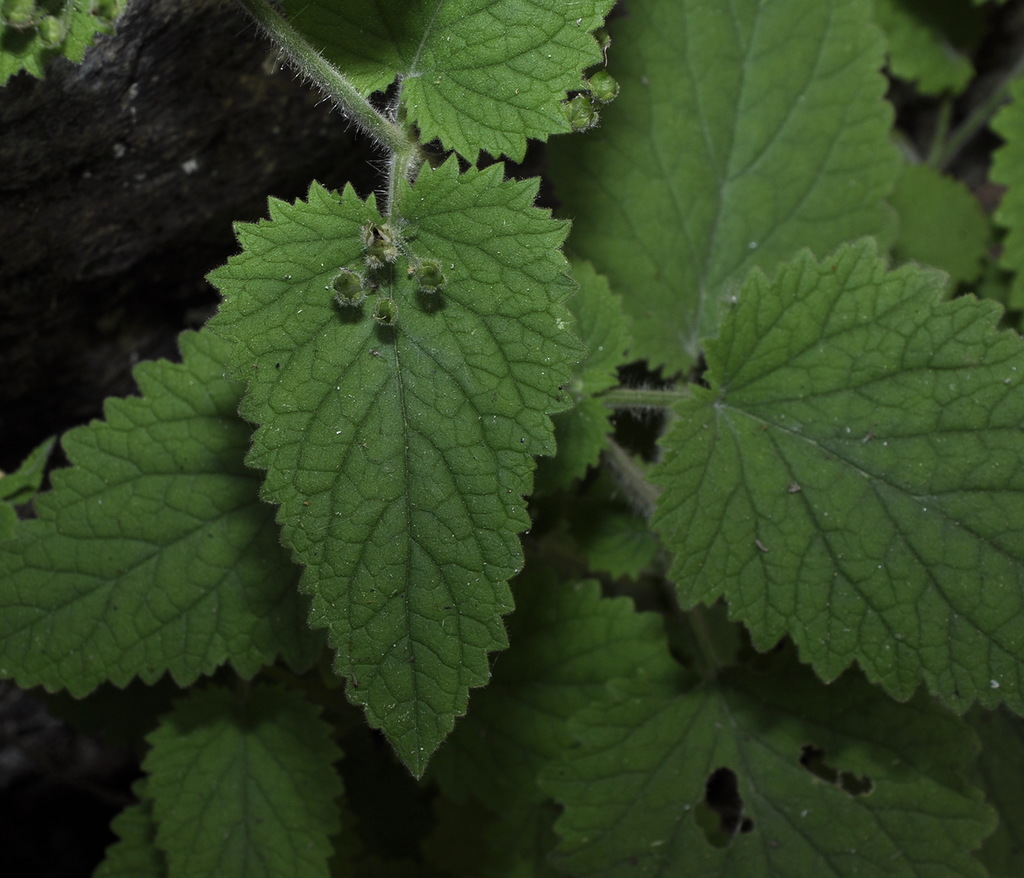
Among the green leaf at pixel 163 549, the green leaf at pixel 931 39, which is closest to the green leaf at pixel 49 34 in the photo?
the green leaf at pixel 163 549

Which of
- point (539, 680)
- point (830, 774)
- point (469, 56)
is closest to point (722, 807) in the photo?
point (830, 774)

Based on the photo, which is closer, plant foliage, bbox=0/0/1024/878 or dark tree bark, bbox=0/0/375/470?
plant foliage, bbox=0/0/1024/878

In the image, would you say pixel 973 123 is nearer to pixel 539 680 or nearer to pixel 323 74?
pixel 539 680

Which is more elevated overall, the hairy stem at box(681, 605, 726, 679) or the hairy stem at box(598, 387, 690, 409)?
the hairy stem at box(598, 387, 690, 409)

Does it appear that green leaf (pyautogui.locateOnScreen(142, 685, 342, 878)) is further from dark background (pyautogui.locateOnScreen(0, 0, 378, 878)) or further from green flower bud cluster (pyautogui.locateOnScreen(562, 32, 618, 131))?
green flower bud cluster (pyautogui.locateOnScreen(562, 32, 618, 131))

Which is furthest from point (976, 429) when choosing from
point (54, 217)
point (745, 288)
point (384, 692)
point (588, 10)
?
point (54, 217)

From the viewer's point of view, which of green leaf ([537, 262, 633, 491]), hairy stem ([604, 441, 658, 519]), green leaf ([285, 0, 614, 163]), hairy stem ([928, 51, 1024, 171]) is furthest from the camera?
hairy stem ([928, 51, 1024, 171])

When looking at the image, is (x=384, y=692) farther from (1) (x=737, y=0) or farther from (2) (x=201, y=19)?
(1) (x=737, y=0)

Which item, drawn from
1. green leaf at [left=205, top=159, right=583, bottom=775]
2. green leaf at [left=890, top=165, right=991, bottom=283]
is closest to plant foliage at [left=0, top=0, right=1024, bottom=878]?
green leaf at [left=205, top=159, right=583, bottom=775]
